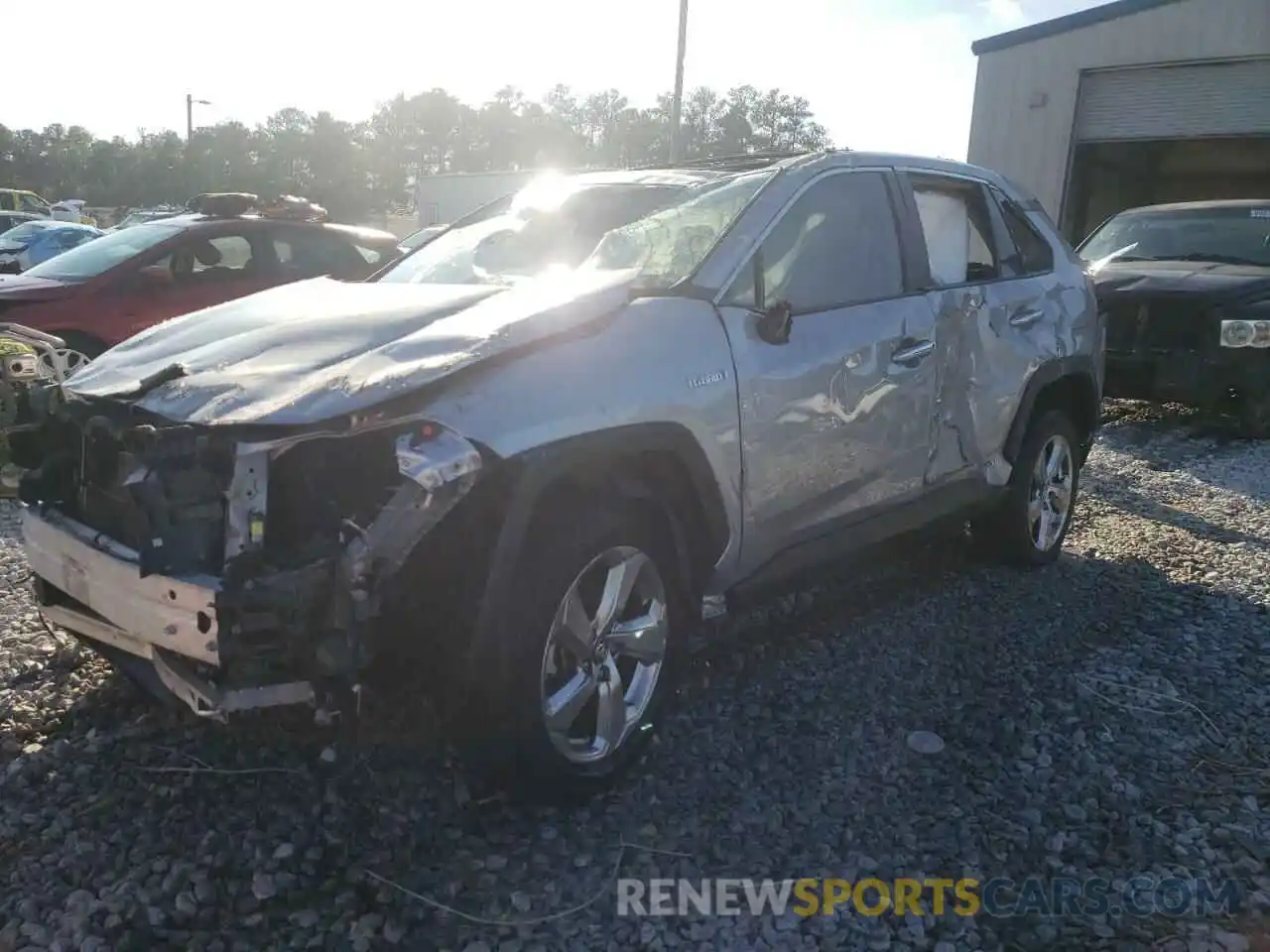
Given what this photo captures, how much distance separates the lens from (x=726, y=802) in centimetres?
307

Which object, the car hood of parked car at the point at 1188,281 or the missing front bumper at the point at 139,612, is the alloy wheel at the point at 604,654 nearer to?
the missing front bumper at the point at 139,612

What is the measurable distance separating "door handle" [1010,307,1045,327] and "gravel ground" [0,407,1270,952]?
1326mm

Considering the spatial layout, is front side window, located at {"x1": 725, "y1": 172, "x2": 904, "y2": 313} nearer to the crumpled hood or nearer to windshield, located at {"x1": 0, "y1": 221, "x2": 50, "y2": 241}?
the crumpled hood

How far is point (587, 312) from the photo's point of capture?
3.04 m

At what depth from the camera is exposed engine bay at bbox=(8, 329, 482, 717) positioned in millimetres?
2445

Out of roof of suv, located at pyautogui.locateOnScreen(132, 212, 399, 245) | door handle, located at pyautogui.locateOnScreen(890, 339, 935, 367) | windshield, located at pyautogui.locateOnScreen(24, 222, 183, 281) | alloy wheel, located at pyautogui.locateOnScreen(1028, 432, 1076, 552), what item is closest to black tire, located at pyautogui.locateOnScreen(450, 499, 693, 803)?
door handle, located at pyautogui.locateOnScreen(890, 339, 935, 367)

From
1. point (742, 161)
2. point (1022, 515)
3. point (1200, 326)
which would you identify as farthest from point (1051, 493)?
point (1200, 326)

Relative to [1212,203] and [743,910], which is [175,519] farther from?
[1212,203]

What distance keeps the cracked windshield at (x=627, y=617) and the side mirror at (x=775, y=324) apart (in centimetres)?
5

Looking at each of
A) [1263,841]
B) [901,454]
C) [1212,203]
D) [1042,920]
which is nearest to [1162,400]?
[1212,203]

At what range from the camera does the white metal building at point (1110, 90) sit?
16016 millimetres

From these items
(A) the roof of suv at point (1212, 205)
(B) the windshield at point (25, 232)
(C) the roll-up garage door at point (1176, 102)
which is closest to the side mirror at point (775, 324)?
(A) the roof of suv at point (1212, 205)

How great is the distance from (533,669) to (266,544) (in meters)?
0.73

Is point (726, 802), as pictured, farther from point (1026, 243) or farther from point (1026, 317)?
point (1026, 243)
